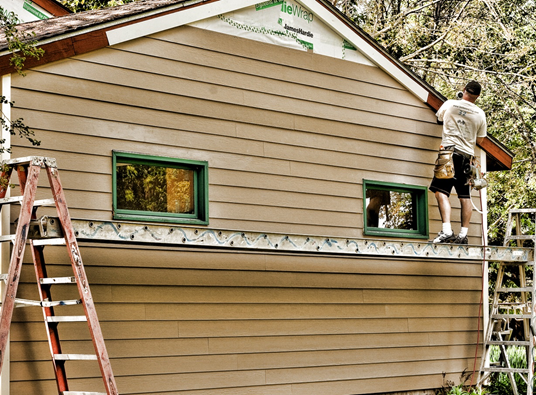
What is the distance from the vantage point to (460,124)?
29.7ft

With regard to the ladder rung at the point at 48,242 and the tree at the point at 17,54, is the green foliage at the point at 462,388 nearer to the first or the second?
the ladder rung at the point at 48,242

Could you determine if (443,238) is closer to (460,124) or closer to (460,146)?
(460,146)

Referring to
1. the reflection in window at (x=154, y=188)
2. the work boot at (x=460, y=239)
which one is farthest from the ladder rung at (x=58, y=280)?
the work boot at (x=460, y=239)

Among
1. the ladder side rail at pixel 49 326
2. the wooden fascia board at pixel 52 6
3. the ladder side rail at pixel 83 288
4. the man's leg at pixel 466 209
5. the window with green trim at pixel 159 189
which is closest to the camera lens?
the ladder side rail at pixel 83 288

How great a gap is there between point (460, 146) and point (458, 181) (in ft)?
1.44

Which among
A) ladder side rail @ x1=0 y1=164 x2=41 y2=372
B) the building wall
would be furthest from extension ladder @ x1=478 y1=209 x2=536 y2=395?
ladder side rail @ x1=0 y1=164 x2=41 y2=372

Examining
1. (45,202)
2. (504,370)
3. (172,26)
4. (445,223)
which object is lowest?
(504,370)

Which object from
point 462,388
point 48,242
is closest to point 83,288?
point 48,242

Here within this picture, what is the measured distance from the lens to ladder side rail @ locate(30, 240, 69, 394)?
5.96 metres

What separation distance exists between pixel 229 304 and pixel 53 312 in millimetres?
2002

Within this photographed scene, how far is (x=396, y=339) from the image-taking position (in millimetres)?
8828

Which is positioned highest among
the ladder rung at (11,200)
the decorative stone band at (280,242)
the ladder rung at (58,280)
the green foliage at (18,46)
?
the green foliage at (18,46)

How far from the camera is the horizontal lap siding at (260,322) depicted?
6691mm

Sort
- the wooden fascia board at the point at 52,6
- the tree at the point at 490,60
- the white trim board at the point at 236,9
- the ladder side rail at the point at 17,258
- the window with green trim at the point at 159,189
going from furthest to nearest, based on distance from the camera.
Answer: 1. the tree at the point at 490,60
2. the wooden fascia board at the point at 52,6
3. the white trim board at the point at 236,9
4. the window with green trim at the point at 159,189
5. the ladder side rail at the point at 17,258
